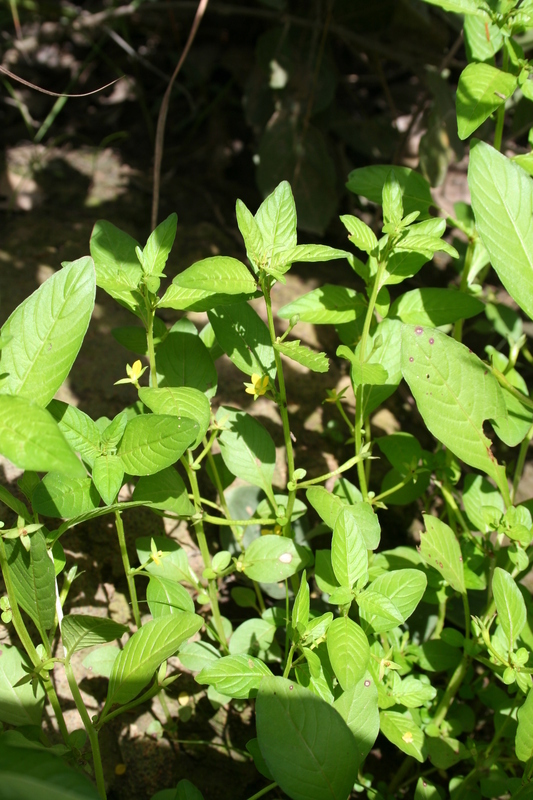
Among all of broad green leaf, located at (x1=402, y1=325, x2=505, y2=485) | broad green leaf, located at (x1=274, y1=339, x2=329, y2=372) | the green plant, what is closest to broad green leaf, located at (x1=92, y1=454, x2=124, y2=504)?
the green plant

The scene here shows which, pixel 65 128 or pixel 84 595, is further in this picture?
pixel 65 128

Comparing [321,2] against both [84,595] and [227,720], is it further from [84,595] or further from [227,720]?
[227,720]

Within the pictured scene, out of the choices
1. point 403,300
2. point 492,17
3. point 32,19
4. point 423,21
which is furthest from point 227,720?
point 32,19

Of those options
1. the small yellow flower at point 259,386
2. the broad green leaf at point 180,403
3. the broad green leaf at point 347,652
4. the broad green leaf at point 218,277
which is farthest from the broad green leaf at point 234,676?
the broad green leaf at point 218,277

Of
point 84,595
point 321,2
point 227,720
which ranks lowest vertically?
point 227,720

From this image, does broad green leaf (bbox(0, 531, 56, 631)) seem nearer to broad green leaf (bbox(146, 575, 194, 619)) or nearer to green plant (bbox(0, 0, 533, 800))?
green plant (bbox(0, 0, 533, 800))

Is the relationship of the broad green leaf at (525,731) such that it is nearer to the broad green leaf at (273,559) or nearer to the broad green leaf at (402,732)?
the broad green leaf at (402,732)
